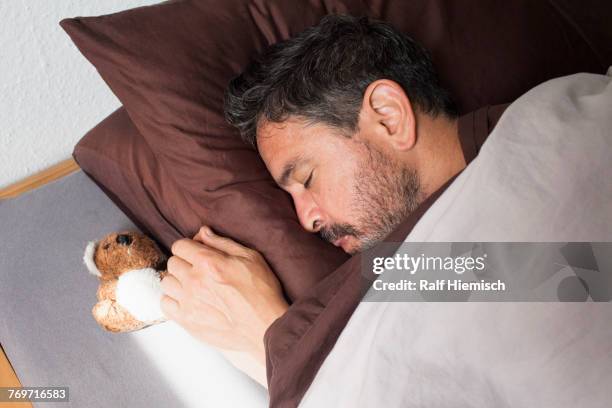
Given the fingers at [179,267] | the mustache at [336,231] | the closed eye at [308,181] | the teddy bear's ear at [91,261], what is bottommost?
the mustache at [336,231]

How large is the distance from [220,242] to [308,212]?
152mm

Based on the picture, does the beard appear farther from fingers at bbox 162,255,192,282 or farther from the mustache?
fingers at bbox 162,255,192,282

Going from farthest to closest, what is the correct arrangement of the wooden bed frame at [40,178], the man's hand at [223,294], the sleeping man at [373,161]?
the wooden bed frame at [40,178], the man's hand at [223,294], the sleeping man at [373,161]

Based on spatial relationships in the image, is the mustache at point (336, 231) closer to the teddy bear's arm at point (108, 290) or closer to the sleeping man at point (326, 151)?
the sleeping man at point (326, 151)

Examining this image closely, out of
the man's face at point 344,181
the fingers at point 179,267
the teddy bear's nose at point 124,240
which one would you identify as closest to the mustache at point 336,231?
the man's face at point 344,181

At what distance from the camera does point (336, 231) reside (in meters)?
0.99

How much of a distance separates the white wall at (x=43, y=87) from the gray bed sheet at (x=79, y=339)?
0.13 meters

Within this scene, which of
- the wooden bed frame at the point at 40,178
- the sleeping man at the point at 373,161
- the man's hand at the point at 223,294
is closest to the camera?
the sleeping man at the point at 373,161

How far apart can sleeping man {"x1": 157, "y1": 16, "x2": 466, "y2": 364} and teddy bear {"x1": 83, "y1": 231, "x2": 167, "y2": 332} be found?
0.03 metres

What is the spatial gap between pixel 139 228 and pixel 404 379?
0.64 meters

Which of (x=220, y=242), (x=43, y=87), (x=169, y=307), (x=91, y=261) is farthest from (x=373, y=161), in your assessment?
(x=43, y=87)

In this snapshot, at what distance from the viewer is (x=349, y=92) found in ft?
3.26

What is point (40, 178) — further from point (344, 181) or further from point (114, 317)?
point (344, 181)

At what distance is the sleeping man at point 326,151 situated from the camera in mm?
965
